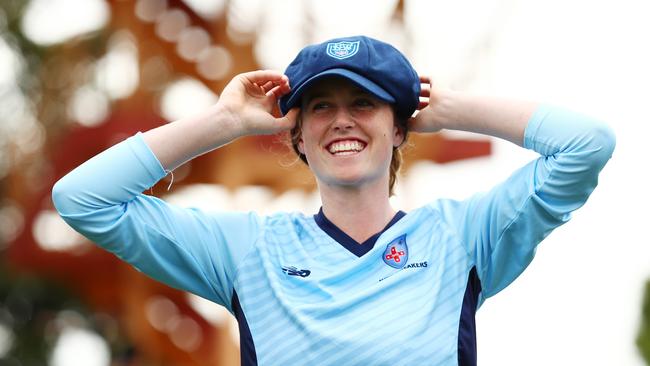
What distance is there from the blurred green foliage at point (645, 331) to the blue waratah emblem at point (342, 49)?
1191cm

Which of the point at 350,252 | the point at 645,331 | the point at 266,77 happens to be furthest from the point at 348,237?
the point at 645,331

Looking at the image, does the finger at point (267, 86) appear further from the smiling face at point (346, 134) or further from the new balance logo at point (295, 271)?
the new balance logo at point (295, 271)

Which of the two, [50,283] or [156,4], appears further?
[50,283]

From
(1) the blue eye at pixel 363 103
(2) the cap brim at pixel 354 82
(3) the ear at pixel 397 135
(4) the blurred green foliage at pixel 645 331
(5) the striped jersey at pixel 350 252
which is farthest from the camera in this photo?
(4) the blurred green foliage at pixel 645 331

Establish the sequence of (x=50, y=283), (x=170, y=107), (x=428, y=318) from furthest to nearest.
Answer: (x=50, y=283) → (x=170, y=107) → (x=428, y=318)

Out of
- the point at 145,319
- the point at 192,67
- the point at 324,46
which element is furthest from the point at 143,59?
the point at 324,46

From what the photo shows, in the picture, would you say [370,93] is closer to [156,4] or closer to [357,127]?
[357,127]

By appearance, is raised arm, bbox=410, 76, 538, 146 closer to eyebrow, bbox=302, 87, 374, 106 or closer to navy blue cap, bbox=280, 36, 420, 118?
navy blue cap, bbox=280, 36, 420, 118

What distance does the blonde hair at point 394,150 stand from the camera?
420 cm

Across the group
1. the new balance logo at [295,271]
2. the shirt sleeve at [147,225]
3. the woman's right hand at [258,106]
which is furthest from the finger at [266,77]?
the new balance logo at [295,271]

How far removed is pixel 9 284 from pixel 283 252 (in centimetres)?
1390

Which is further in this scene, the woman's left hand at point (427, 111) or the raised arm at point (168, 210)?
the woman's left hand at point (427, 111)

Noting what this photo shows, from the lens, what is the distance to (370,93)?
4023 mm

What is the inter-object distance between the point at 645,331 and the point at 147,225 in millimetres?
12550
